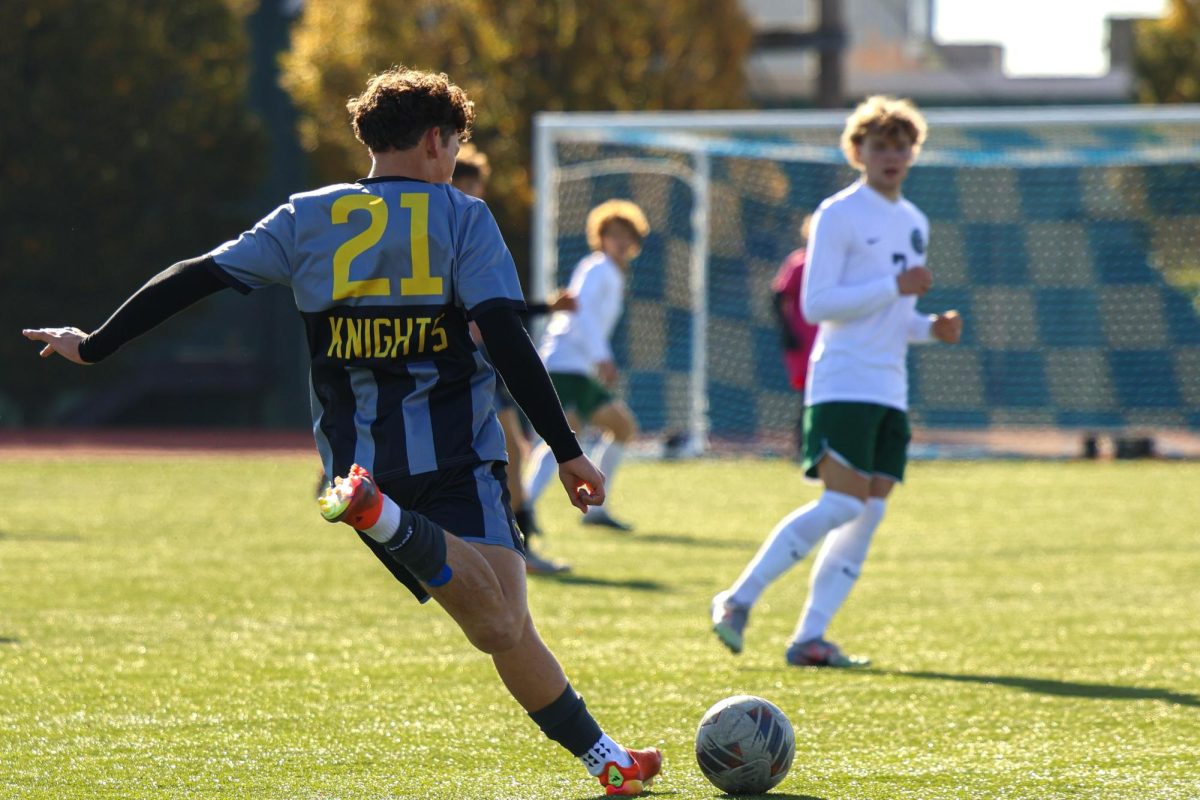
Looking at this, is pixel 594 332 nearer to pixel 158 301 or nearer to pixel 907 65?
pixel 158 301

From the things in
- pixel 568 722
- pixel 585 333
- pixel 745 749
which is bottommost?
pixel 745 749

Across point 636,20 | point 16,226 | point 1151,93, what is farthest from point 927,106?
point 16,226

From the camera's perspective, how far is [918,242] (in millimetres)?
6621

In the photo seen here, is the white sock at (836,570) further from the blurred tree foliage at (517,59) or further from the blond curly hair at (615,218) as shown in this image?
the blurred tree foliage at (517,59)

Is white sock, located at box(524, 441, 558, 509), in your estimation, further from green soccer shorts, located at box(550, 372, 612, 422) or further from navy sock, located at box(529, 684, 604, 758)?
navy sock, located at box(529, 684, 604, 758)

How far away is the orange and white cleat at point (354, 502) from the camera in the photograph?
386 centimetres

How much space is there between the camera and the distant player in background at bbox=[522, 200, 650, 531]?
35.6 ft

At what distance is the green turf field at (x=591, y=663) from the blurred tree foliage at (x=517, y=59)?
1062 centimetres

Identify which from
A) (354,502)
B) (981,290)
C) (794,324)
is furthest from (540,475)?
(981,290)

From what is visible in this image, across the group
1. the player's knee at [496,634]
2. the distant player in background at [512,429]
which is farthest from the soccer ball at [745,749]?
the distant player in background at [512,429]

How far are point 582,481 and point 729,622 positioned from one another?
2.36 metres

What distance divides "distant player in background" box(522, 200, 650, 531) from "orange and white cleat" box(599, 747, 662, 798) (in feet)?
20.7

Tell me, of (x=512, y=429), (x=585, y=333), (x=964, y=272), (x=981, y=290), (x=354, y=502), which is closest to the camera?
(x=354, y=502)

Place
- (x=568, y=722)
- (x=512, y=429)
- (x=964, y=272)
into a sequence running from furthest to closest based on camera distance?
(x=964, y=272)
(x=512, y=429)
(x=568, y=722)
